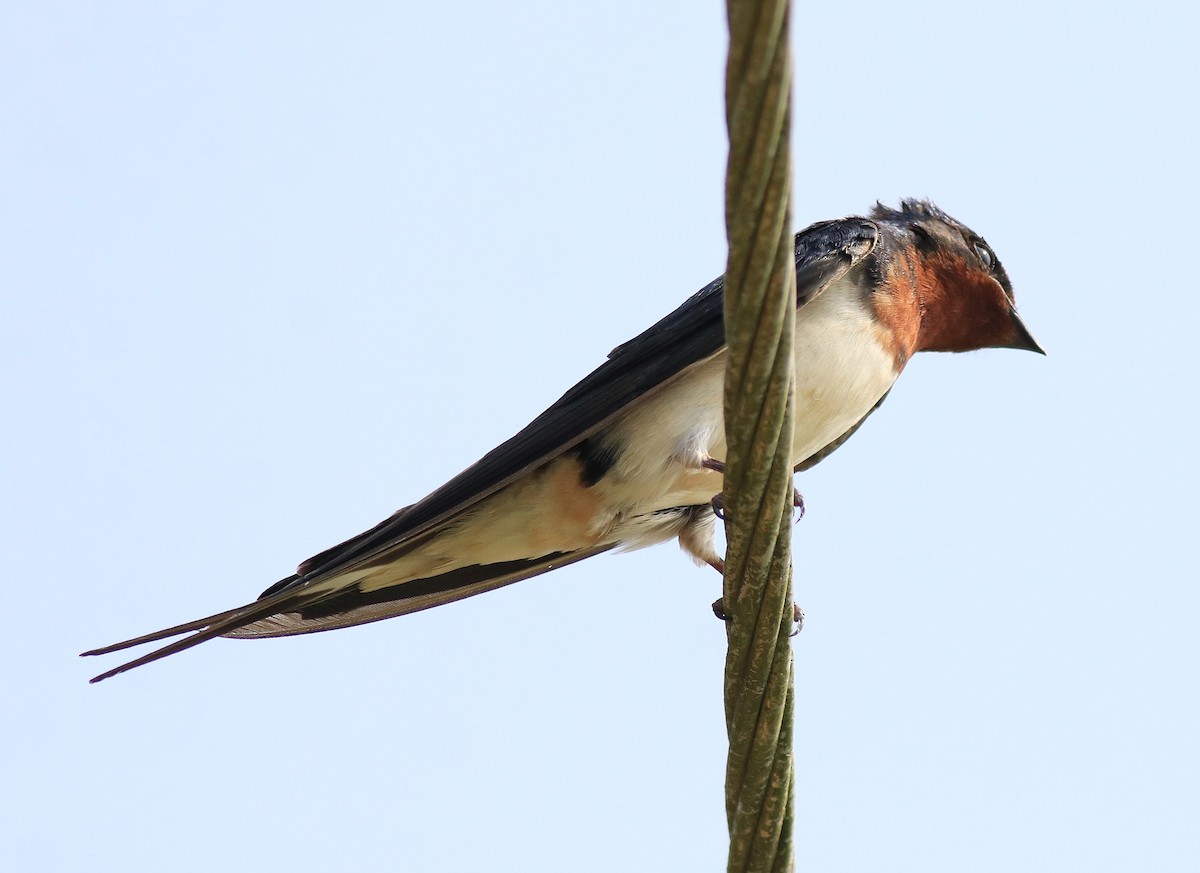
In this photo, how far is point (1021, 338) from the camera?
676 cm

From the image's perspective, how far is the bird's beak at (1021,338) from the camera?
21.9ft

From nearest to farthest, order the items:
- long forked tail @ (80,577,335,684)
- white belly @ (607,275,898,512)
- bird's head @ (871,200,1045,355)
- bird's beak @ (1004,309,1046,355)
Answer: long forked tail @ (80,577,335,684) → white belly @ (607,275,898,512) → bird's head @ (871,200,1045,355) → bird's beak @ (1004,309,1046,355)

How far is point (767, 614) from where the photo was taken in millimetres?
2873

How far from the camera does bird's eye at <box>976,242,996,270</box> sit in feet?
21.5

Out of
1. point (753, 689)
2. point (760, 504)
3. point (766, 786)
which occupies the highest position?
point (760, 504)

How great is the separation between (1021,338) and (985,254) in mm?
486

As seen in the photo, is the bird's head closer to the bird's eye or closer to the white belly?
the bird's eye

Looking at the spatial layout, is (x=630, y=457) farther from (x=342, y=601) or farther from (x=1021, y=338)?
(x=1021, y=338)

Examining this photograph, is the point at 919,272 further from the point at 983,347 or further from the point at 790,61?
the point at 790,61

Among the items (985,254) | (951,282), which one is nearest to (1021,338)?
(985,254)

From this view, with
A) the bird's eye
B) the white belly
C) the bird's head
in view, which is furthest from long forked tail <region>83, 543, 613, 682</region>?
the bird's eye

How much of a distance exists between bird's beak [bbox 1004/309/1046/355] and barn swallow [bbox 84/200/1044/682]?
88 centimetres

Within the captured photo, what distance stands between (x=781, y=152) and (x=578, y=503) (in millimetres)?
3229

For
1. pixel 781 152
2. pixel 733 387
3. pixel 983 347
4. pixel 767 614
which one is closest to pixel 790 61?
pixel 781 152
